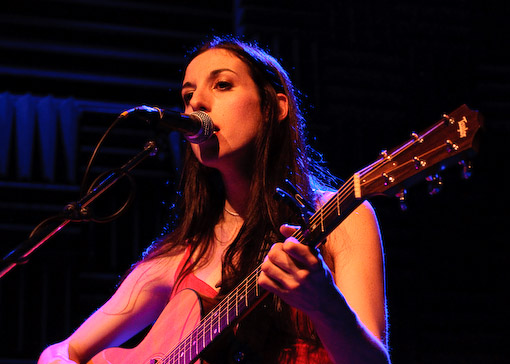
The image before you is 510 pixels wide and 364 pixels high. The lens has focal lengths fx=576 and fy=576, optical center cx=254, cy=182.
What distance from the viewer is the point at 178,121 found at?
192 centimetres

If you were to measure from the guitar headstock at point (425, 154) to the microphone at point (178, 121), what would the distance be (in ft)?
2.32

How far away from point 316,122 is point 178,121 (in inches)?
89.2

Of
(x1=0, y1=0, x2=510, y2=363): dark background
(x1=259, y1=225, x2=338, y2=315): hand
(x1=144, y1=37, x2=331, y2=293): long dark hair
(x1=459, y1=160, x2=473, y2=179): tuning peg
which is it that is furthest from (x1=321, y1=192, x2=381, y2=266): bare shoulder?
(x1=0, y1=0, x2=510, y2=363): dark background

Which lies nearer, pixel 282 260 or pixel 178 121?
pixel 282 260

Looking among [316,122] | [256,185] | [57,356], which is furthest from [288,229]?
[316,122]

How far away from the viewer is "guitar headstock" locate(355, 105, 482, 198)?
127 centimetres

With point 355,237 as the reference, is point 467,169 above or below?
below

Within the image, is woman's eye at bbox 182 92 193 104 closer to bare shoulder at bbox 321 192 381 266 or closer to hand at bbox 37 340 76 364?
bare shoulder at bbox 321 192 381 266

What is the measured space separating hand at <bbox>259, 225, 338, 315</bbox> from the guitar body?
1.89 ft

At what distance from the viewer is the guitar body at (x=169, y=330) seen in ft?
6.75

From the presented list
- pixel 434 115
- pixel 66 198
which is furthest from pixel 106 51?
pixel 434 115

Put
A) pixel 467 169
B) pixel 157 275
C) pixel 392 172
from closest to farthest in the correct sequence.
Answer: pixel 467 169 < pixel 392 172 < pixel 157 275

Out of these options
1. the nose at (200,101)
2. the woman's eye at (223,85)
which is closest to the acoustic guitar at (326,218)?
the nose at (200,101)

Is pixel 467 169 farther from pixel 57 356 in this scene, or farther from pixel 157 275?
pixel 57 356
